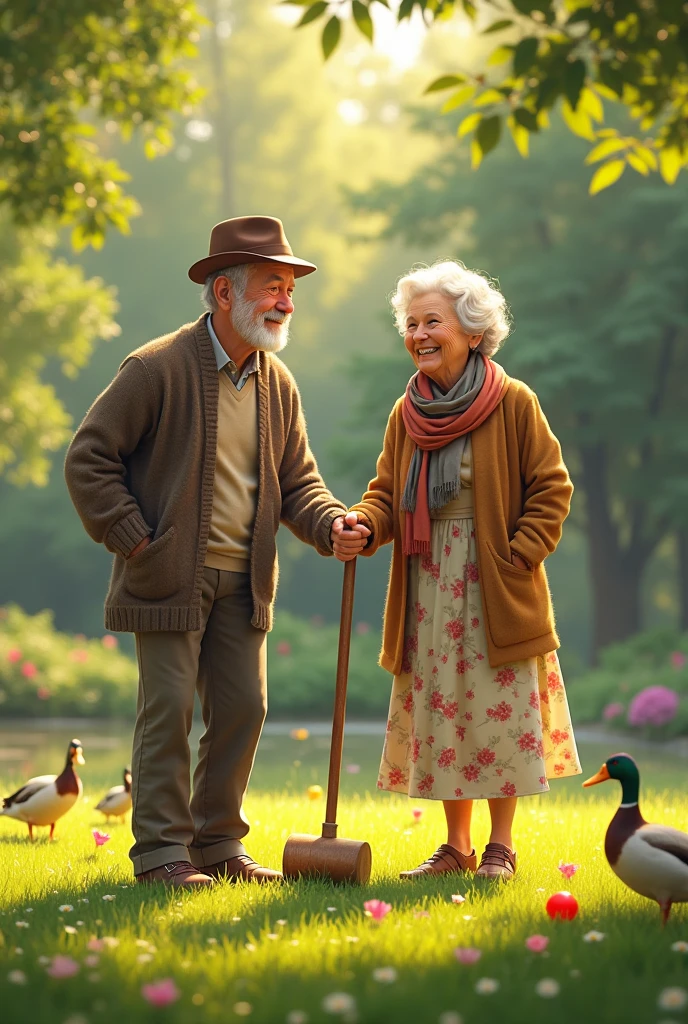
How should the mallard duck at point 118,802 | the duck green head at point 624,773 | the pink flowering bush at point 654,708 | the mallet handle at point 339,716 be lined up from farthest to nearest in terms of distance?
the pink flowering bush at point 654,708, the mallard duck at point 118,802, the mallet handle at point 339,716, the duck green head at point 624,773

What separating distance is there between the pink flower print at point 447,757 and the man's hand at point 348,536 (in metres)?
0.78

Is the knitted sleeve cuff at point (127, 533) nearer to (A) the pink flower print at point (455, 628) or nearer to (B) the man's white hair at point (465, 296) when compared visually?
(A) the pink flower print at point (455, 628)

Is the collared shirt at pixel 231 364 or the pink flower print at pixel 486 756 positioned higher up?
the collared shirt at pixel 231 364

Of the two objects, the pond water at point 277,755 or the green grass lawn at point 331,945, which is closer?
the green grass lawn at point 331,945

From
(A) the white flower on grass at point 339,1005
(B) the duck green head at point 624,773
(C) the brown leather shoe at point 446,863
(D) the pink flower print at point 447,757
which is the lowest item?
(A) the white flower on grass at point 339,1005

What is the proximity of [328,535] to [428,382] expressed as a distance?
2.25ft

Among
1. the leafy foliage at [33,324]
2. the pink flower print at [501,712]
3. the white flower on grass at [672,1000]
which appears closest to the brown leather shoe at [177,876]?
the pink flower print at [501,712]

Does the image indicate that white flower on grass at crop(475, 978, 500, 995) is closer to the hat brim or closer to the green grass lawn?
the green grass lawn

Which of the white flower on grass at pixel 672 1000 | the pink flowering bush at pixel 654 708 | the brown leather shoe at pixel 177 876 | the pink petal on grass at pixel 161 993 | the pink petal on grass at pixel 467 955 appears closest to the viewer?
the pink petal on grass at pixel 161 993

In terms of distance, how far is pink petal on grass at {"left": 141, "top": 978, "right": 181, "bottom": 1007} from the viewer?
2.76 meters

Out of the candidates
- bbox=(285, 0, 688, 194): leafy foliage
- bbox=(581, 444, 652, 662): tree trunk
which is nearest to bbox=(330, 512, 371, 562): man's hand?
bbox=(285, 0, 688, 194): leafy foliage

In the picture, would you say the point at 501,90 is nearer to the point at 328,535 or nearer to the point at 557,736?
the point at 328,535

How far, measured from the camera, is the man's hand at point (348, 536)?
475 cm

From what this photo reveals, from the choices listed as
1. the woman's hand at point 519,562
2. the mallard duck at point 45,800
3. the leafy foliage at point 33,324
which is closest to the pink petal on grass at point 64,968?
the woman's hand at point 519,562
